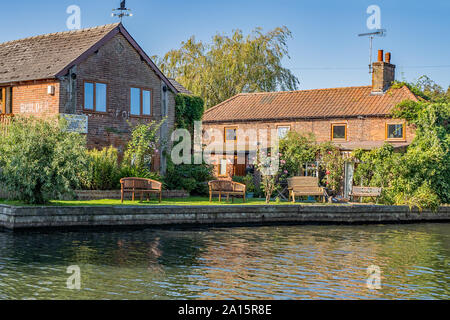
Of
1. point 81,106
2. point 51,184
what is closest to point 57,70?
point 81,106

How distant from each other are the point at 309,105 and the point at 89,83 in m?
16.4

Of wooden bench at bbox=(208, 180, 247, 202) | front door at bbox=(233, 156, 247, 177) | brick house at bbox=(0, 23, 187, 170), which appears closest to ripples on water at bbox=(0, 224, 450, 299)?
wooden bench at bbox=(208, 180, 247, 202)

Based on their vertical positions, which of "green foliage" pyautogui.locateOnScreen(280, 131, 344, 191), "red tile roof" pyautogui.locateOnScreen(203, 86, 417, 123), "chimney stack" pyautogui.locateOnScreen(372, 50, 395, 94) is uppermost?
"chimney stack" pyautogui.locateOnScreen(372, 50, 395, 94)

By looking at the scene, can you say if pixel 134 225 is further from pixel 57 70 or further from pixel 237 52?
pixel 237 52

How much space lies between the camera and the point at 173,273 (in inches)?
476

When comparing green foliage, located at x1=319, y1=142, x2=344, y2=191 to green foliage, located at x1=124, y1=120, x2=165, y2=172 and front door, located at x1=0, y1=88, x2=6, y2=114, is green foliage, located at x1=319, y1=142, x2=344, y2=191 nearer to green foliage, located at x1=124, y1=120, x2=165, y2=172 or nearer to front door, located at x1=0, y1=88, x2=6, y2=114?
green foliage, located at x1=124, y1=120, x2=165, y2=172

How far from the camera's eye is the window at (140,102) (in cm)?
2728

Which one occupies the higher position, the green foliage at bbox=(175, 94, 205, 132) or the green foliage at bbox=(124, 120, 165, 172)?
the green foliage at bbox=(175, 94, 205, 132)

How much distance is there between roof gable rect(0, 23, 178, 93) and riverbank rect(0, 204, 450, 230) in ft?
27.0

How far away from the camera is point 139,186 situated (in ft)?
70.4

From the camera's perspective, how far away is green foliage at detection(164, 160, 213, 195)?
25.6 meters

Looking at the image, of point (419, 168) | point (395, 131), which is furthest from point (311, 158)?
point (395, 131)
